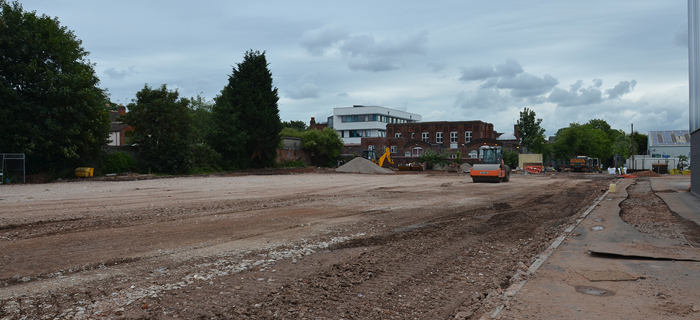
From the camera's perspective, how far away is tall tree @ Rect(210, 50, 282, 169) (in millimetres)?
47812

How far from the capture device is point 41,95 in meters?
30.7

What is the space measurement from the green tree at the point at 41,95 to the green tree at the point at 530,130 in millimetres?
60187

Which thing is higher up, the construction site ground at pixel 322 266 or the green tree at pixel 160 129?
the green tree at pixel 160 129

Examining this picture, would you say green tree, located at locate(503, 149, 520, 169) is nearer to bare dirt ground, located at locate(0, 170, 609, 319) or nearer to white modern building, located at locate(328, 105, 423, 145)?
white modern building, located at locate(328, 105, 423, 145)

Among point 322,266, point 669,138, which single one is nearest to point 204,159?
point 322,266

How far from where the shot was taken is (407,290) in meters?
5.98

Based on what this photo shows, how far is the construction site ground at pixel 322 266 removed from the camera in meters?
5.21

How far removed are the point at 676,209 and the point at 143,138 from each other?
36.5 metres

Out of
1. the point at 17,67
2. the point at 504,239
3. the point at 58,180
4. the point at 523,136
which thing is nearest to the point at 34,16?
the point at 17,67

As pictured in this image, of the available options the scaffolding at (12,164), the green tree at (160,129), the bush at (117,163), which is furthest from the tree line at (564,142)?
the scaffolding at (12,164)

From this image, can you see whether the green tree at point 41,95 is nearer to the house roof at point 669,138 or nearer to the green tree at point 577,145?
the green tree at point 577,145

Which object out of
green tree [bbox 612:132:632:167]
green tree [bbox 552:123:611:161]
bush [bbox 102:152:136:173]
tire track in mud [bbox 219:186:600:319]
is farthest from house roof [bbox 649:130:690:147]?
tire track in mud [bbox 219:186:600:319]

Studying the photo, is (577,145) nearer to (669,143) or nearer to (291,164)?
(669,143)

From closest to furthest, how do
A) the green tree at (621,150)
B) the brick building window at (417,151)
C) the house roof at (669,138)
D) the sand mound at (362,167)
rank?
1. the sand mound at (362,167)
2. the brick building window at (417,151)
3. the house roof at (669,138)
4. the green tree at (621,150)
